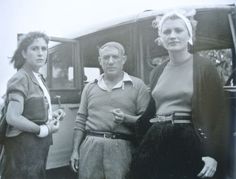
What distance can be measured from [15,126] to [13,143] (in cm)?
7

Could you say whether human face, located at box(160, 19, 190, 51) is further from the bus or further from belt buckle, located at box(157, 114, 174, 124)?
belt buckle, located at box(157, 114, 174, 124)

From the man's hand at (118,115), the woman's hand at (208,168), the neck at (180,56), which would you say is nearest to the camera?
the woman's hand at (208,168)

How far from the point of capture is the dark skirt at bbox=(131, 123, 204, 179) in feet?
3.16

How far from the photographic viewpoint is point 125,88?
1.21 m

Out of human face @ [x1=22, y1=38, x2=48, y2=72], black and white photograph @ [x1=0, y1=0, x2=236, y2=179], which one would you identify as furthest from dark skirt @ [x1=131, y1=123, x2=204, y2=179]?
human face @ [x1=22, y1=38, x2=48, y2=72]

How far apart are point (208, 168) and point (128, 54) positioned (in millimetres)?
557

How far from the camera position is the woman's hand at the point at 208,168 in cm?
92

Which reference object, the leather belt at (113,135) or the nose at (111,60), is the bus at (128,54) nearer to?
the nose at (111,60)

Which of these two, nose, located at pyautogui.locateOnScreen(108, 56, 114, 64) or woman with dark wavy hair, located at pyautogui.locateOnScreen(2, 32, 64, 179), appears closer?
woman with dark wavy hair, located at pyautogui.locateOnScreen(2, 32, 64, 179)

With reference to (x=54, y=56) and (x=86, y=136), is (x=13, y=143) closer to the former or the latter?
(x=86, y=136)

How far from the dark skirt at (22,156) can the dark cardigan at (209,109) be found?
0.61m

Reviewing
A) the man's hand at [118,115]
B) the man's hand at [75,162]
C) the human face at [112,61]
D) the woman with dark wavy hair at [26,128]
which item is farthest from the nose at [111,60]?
the man's hand at [75,162]

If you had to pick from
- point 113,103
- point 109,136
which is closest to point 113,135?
point 109,136

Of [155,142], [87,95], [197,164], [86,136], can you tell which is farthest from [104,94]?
[197,164]
